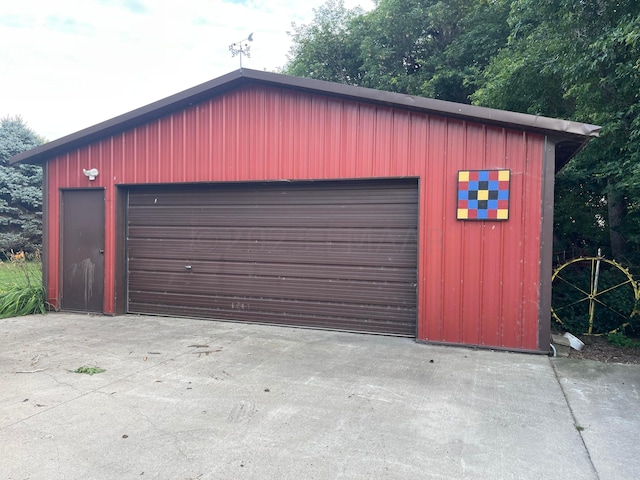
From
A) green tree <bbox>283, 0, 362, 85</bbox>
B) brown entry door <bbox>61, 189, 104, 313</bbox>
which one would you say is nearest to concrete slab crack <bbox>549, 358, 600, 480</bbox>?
brown entry door <bbox>61, 189, 104, 313</bbox>

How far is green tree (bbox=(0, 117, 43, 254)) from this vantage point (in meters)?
15.3

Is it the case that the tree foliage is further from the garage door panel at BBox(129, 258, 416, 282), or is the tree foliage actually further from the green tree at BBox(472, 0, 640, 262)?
the garage door panel at BBox(129, 258, 416, 282)

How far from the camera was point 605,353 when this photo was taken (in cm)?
523

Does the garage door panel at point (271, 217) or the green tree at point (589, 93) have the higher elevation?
the green tree at point (589, 93)

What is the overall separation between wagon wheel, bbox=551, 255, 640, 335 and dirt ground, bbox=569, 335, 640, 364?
0.49 m

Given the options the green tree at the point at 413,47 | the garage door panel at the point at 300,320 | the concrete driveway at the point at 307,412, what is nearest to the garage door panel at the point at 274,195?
the garage door panel at the point at 300,320

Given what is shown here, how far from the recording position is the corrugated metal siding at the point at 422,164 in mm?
5008

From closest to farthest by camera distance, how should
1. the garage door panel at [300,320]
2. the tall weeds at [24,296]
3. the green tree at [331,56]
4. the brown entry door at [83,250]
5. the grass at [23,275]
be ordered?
1. the garage door panel at [300,320]
2. the tall weeds at [24,296]
3. the brown entry door at [83,250]
4. the grass at [23,275]
5. the green tree at [331,56]

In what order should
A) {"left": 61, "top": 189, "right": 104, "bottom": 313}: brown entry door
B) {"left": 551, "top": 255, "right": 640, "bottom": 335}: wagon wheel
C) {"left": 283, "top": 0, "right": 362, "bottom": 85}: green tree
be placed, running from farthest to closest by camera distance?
1. {"left": 283, "top": 0, "right": 362, "bottom": 85}: green tree
2. {"left": 61, "top": 189, "right": 104, "bottom": 313}: brown entry door
3. {"left": 551, "top": 255, "right": 640, "bottom": 335}: wagon wheel

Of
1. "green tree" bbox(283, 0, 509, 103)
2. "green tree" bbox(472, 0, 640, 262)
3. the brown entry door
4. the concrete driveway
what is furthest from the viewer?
"green tree" bbox(283, 0, 509, 103)

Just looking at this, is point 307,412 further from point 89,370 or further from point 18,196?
point 18,196

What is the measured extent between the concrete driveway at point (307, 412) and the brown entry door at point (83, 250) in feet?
6.39

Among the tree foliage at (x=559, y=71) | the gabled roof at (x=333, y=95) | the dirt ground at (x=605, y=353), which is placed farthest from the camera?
the tree foliage at (x=559, y=71)

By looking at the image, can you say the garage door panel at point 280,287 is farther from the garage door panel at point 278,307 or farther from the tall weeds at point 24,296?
the tall weeds at point 24,296
